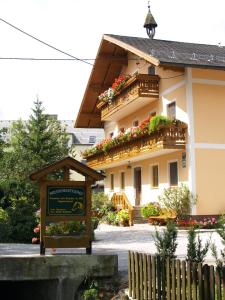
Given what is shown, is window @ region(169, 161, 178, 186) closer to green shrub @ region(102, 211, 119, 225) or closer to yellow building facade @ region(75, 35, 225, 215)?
yellow building facade @ region(75, 35, 225, 215)

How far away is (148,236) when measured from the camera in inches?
700

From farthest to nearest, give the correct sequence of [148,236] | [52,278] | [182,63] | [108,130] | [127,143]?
1. [108,130]
2. [127,143]
3. [182,63]
4. [148,236]
5. [52,278]

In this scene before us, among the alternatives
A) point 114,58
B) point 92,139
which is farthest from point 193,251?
point 92,139

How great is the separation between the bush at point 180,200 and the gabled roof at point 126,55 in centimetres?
558

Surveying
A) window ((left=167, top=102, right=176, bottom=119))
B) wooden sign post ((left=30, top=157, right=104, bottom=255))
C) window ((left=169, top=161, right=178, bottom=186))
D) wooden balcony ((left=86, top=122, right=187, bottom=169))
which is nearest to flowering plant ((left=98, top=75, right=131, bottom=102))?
wooden balcony ((left=86, top=122, right=187, bottom=169))

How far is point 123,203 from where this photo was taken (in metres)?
27.6

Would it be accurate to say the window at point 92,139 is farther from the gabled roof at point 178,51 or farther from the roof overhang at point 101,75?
the gabled roof at point 178,51

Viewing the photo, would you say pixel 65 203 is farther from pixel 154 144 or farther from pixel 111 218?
pixel 111 218

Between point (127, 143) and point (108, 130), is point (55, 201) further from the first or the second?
point (108, 130)

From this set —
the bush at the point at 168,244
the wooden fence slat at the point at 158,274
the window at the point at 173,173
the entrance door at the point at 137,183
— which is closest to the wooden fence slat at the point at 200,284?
the wooden fence slat at the point at 158,274

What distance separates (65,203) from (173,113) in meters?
14.7

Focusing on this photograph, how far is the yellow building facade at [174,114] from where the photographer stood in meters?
21.9

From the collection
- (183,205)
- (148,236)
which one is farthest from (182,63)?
(148,236)

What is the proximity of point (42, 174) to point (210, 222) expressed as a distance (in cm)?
1290
